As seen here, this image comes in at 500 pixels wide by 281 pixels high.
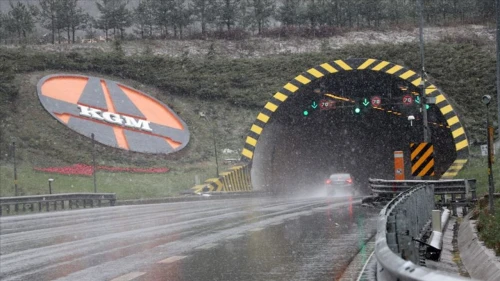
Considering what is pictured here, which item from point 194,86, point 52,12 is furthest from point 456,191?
point 52,12

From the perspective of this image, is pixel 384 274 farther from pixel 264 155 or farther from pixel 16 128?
pixel 16 128

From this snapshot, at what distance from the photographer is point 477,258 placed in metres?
11.2

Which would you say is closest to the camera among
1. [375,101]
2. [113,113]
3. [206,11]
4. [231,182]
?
[375,101]

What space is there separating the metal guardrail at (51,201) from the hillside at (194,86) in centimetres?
556

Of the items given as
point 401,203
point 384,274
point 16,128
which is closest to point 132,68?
point 16,128

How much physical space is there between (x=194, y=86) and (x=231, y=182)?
24673mm

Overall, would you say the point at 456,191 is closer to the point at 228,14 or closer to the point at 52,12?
the point at 228,14

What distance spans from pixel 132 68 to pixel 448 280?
67374mm

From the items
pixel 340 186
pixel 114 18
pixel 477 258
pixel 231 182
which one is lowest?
pixel 477 258

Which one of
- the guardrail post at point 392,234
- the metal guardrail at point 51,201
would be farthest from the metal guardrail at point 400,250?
the metal guardrail at point 51,201

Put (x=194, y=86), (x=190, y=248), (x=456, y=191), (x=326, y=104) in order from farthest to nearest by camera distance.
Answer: (x=194, y=86)
(x=326, y=104)
(x=456, y=191)
(x=190, y=248)

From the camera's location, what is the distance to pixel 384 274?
604 centimetres

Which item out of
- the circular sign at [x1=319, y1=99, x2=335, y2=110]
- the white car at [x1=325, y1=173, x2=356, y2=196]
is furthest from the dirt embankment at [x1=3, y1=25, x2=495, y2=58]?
the white car at [x1=325, y1=173, x2=356, y2=196]

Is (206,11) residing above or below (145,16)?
above
